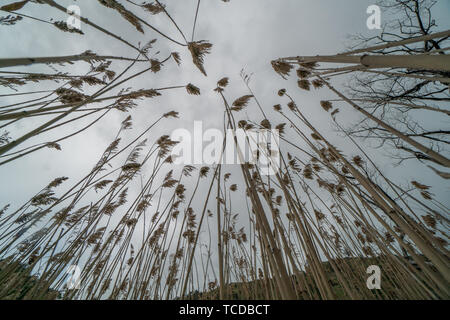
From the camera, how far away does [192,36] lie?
1706mm

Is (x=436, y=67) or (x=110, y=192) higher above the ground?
(x=110, y=192)

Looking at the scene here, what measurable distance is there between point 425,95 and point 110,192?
1067 centimetres

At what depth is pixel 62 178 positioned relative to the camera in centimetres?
299

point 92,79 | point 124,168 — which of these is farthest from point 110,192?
point 92,79

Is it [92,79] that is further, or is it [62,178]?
[62,178]

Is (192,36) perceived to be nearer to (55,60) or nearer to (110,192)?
(55,60)

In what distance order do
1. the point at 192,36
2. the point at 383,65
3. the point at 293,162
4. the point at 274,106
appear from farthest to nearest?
the point at 293,162 → the point at 274,106 → the point at 192,36 → the point at 383,65

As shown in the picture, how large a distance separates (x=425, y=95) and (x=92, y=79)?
411 inches

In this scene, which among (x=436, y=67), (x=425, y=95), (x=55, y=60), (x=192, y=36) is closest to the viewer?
(x=436, y=67)
